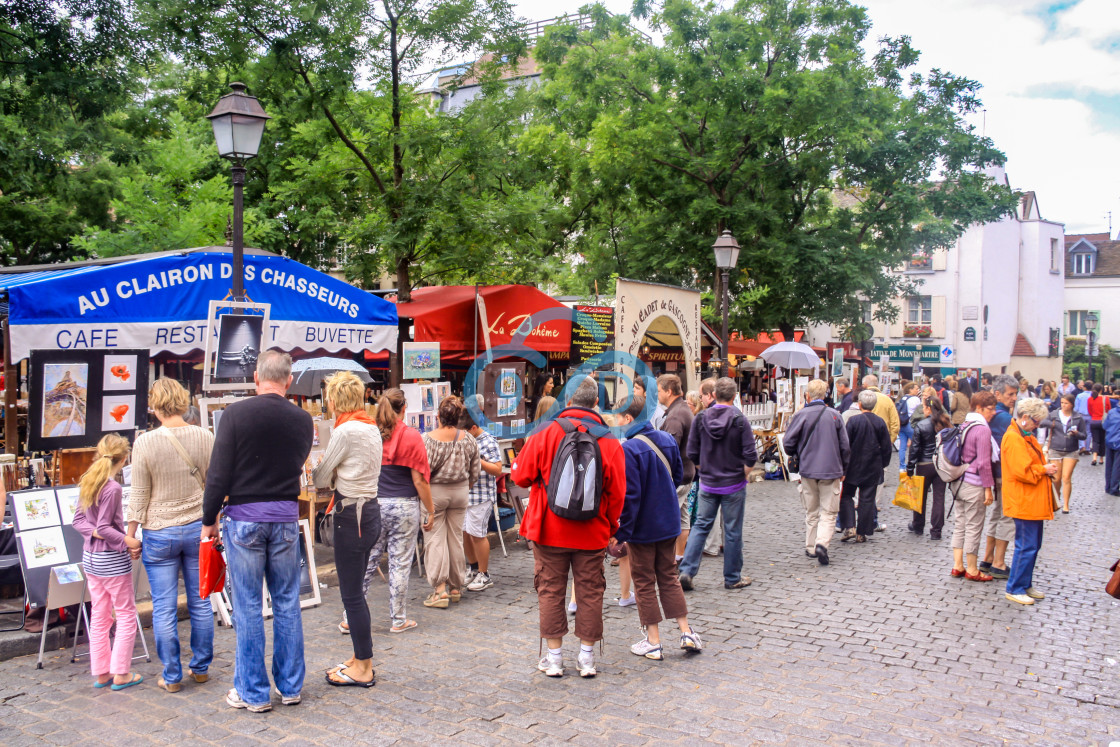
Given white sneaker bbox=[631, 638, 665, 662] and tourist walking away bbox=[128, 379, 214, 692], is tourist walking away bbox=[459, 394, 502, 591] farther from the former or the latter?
tourist walking away bbox=[128, 379, 214, 692]

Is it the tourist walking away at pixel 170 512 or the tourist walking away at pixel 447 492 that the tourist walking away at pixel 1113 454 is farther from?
the tourist walking away at pixel 170 512

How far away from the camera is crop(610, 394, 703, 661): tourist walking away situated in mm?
5473

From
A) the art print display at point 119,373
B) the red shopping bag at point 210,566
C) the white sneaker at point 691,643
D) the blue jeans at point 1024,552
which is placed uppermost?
the art print display at point 119,373

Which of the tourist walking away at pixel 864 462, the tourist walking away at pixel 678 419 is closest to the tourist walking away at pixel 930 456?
the tourist walking away at pixel 864 462

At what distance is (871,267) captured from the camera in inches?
815

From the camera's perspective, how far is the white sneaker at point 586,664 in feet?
16.7

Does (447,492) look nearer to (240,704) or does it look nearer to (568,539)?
(568,539)

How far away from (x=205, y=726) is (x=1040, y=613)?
641cm

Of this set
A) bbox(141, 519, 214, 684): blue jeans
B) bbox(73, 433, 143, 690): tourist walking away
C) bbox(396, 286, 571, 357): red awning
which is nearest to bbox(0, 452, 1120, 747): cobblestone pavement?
bbox(73, 433, 143, 690): tourist walking away

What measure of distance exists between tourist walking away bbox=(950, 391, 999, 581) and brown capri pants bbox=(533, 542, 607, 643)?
4.43m

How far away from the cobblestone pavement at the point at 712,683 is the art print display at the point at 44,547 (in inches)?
25.9

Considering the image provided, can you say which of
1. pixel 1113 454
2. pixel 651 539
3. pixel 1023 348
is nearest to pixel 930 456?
pixel 651 539

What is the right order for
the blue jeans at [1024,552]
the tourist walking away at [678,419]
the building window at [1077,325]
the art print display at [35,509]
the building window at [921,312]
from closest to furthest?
the art print display at [35,509]
the blue jeans at [1024,552]
the tourist walking away at [678,419]
the building window at [921,312]
the building window at [1077,325]

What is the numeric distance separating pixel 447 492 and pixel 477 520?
2.19 feet
